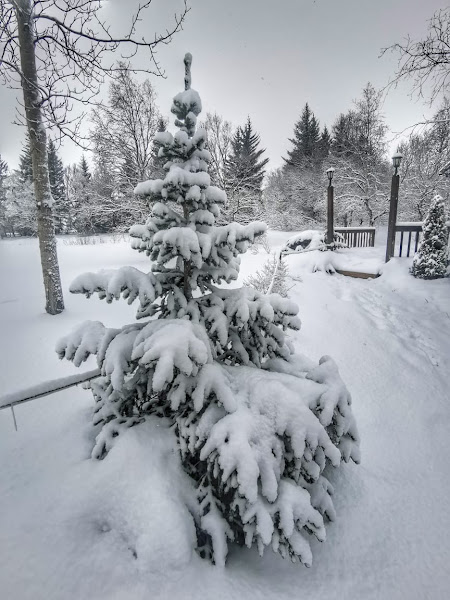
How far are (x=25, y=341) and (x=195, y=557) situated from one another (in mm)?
5023

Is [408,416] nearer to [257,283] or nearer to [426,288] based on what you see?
[257,283]

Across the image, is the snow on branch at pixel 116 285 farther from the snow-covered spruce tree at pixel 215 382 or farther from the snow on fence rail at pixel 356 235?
the snow on fence rail at pixel 356 235

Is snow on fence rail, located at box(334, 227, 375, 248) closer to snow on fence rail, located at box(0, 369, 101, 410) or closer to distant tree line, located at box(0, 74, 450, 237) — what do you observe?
distant tree line, located at box(0, 74, 450, 237)

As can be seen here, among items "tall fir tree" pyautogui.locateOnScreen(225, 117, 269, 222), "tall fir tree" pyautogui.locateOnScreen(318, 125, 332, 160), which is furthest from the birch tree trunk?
"tall fir tree" pyautogui.locateOnScreen(318, 125, 332, 160)

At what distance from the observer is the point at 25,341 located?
18.0 feet

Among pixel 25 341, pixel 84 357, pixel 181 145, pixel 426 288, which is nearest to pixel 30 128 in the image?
pixel 25 341

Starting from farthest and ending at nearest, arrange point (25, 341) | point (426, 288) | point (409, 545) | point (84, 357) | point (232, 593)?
point (426, 288) < point (25, 341) < point (409, 545) < point (84, 357) < point (232, 593)

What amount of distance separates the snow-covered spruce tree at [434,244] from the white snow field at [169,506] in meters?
3.88

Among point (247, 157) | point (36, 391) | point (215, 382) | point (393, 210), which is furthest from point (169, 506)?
point (247, 157)

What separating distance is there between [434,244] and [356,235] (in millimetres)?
5081

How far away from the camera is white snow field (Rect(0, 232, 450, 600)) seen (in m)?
1.91

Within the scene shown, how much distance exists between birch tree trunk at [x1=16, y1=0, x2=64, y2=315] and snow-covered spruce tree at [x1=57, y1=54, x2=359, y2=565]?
A: 14.3ft

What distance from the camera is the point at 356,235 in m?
13.5

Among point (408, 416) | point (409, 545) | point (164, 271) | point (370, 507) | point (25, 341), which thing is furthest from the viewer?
point (25, 341)
